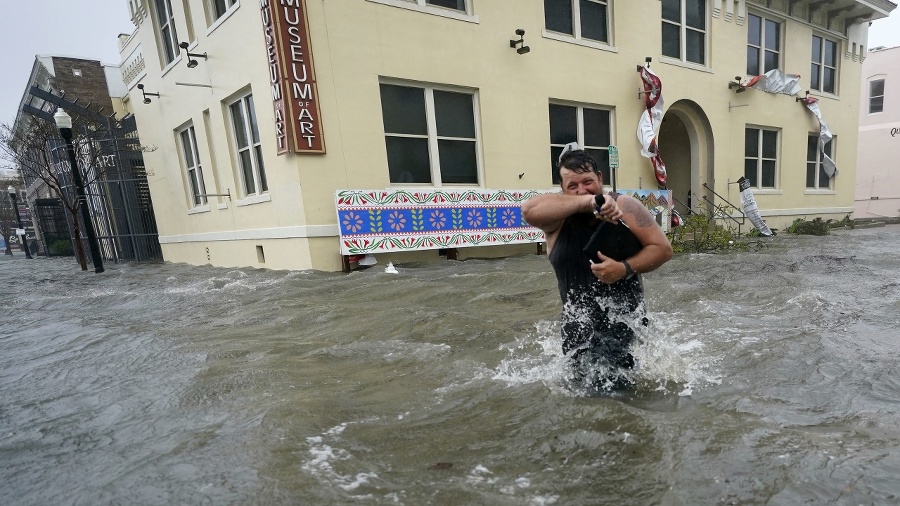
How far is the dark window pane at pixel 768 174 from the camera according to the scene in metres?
14.4

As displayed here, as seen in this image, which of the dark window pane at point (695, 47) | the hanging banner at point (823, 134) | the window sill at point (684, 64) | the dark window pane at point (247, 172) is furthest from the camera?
the hanging banner at point (823, 134)

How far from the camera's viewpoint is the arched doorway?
12.7 metres

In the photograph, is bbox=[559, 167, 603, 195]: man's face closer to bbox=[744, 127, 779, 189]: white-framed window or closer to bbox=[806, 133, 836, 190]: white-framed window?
bbox=[744, 127, 779, 189]: white-framed window

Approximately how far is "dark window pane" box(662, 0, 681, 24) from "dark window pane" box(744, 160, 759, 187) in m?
5.11

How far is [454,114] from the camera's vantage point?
8.84m

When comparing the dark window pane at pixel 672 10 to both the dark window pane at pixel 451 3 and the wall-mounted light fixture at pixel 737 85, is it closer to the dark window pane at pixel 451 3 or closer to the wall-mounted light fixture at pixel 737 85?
the wall-mounted light fixture at pixel 737 85

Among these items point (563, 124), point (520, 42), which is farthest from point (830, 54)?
Answer: point (520, 42)

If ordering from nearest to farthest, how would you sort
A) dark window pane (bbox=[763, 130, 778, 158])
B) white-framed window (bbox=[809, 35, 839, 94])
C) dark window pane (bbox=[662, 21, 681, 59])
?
dark window pane (bbox=[662, 21, 681, 59]), dark window pane (bbox=[763, 130, 778, 158]), white-framed window (bbox=[809, 35, 839, 94])

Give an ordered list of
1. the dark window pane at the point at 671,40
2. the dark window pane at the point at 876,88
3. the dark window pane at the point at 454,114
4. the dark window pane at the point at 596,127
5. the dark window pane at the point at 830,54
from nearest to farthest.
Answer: the dark window pane at the point at 454,114 → the dark window pane at the point at 596,127 → the dark window pane at the point at 671,40 → the dark window pane at the point at 830,54 → the dark window pane at the point at 876,88

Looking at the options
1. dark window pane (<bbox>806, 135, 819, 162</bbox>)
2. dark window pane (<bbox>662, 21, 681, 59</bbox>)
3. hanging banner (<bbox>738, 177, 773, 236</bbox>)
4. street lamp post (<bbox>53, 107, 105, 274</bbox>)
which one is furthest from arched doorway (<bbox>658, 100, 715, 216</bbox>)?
street lamp post (<bbox>53, 107, 105, 274</bbox>)

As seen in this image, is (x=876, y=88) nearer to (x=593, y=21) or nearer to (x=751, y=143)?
(x=751, y=143)

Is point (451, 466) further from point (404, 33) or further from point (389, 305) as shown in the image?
point (404, 33)

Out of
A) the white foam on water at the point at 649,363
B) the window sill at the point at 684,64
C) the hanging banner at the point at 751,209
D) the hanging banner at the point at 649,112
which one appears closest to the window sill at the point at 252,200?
the white foam on water at the point at 649,363

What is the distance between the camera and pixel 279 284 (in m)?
6.68
